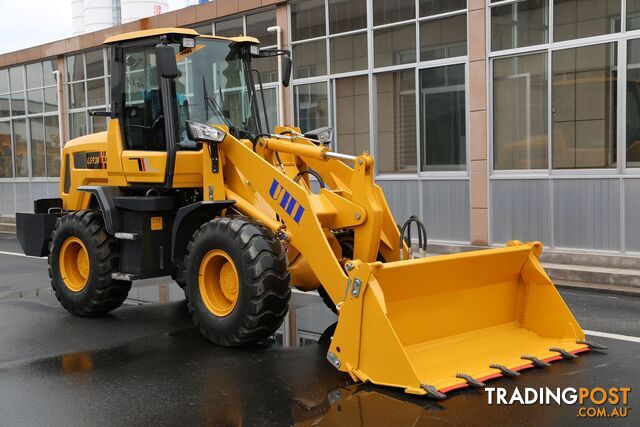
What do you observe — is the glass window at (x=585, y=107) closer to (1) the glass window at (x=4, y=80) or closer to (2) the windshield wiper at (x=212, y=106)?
(2) the windshield wiper at (x=212, y=106)

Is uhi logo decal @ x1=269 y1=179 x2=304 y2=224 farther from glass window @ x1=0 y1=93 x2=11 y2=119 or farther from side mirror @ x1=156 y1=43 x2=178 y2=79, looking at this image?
glass window @ x1=0 y1=93 x2=11 y2=119

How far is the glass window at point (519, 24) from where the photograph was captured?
11.5 meters

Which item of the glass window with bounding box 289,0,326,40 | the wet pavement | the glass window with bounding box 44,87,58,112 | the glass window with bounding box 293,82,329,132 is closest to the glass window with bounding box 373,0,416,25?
the glass window with bounding box 289,0,326,40

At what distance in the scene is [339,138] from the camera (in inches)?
580

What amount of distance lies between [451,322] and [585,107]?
6.36 m

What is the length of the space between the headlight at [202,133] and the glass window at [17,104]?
61.2ft

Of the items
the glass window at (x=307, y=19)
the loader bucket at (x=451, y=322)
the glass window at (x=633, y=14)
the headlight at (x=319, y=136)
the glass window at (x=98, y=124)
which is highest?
the glass window at (x=307, y=19)

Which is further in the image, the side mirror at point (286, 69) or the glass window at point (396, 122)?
the glass window at point (396, 122)

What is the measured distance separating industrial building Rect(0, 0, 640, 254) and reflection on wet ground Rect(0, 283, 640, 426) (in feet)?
12.1

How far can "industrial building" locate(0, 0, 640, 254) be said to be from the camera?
1079 cm

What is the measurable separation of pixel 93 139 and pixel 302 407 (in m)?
4.93

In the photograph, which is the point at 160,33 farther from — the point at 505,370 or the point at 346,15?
the point at 346,15

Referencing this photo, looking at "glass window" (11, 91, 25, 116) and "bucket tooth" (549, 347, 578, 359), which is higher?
"glass window" (11, 91, 25, 116)

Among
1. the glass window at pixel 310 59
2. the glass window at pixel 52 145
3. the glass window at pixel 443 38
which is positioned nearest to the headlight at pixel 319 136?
the glass window at pixel 443 38
